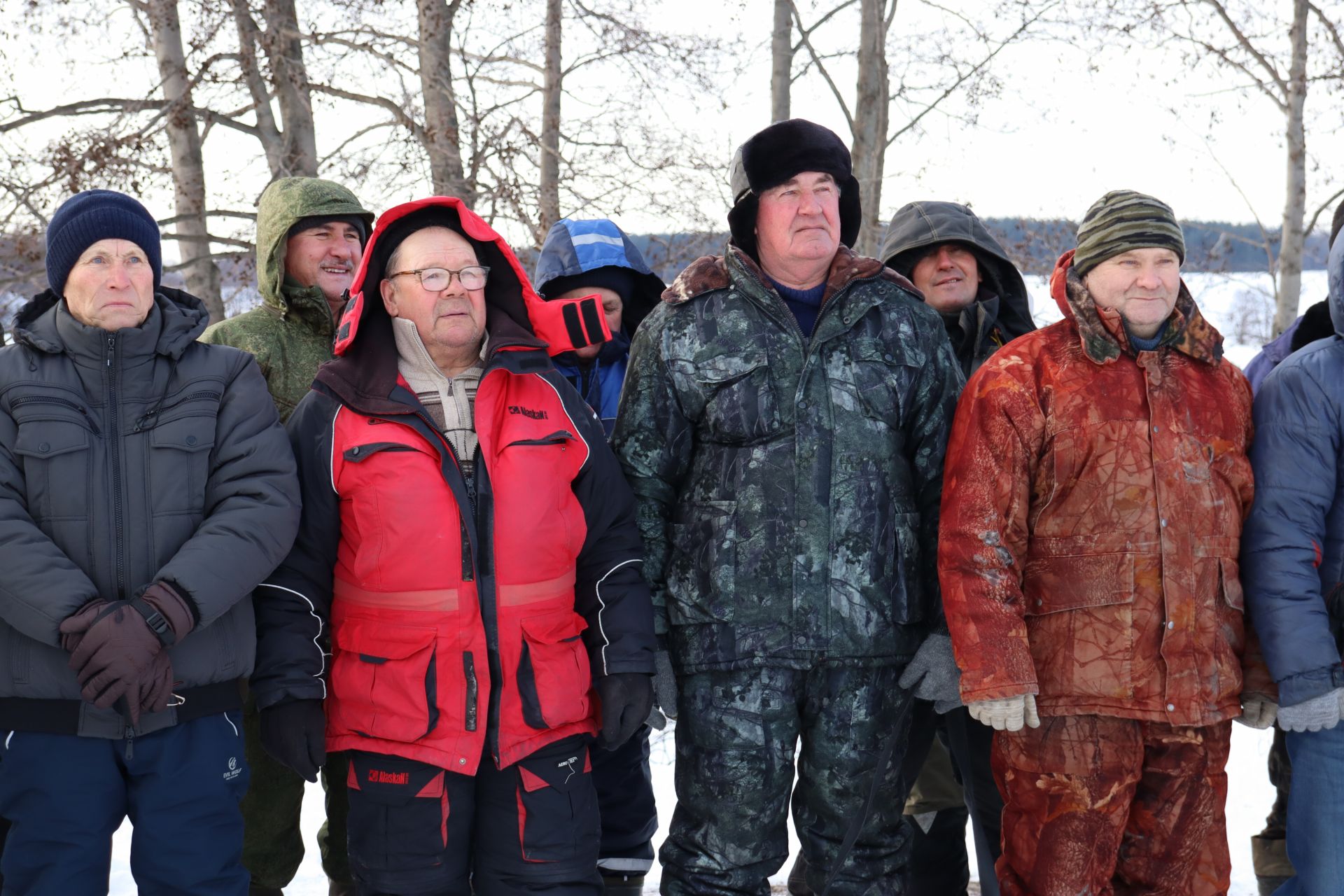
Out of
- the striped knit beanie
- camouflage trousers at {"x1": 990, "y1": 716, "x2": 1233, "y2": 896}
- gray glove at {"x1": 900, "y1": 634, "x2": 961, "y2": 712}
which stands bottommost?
camouflage trousers at {"x1": 990, "y1": 716, "x2": 1233, "y2": 896}

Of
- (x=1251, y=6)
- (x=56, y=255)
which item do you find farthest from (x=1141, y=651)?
(x=1251, y=6)

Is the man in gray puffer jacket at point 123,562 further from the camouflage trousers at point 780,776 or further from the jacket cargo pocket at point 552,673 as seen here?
the camouflage trousers at point 780,776

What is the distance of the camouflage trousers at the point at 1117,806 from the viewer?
9.15ft

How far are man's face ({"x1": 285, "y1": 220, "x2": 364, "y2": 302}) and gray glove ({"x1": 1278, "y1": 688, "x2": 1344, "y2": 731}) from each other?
289 cm

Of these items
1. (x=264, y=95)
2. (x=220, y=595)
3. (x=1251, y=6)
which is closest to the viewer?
(x=220, y=595)

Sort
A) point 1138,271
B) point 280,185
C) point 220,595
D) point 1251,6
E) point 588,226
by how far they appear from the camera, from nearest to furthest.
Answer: point 220,595 → point 1138,271 → point 280,185 → point 588,226 → point 1251,6

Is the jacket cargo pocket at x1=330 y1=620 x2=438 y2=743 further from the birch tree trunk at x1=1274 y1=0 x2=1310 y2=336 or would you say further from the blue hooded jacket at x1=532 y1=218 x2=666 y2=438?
the birch tree trunk at x1=1274 y1=0 x2=1310 y2=336

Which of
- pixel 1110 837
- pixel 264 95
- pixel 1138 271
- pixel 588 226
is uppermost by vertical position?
pixel 264 95

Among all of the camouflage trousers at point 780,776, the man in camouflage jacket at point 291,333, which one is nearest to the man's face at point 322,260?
the man in camouflage jacket at point 291,333

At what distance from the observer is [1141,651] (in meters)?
2.76

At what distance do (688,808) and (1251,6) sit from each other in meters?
10.7

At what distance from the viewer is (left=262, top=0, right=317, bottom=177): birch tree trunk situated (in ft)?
25.3

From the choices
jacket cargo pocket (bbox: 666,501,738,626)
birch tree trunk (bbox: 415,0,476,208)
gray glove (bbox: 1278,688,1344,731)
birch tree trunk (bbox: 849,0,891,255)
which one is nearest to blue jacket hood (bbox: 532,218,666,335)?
jacket cargo pocket (bbox: 666,501,738,626)

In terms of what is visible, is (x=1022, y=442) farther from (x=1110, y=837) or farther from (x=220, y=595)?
(x=220, y=595)
